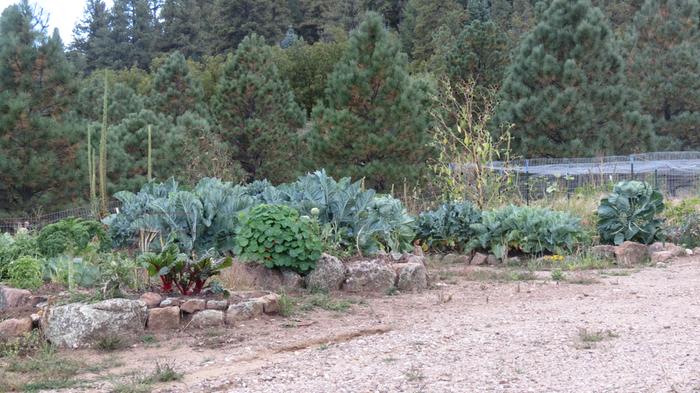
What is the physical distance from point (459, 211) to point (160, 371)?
6052 millimetres

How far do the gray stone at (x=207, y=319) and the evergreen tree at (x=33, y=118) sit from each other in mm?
11929

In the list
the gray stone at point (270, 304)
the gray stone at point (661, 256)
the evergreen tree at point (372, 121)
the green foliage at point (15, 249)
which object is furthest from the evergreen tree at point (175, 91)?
the gray stone at point (270, 304)

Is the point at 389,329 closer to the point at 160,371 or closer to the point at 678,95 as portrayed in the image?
the point at 160,371

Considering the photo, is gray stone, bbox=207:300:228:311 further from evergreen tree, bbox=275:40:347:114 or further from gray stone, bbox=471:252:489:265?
evergreen tree, bbox=275:40:347:114

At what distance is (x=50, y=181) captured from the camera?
56.2 feet

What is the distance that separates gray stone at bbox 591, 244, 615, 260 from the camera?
9805mm

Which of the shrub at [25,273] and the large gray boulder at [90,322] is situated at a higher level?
the shrub at [25,273]

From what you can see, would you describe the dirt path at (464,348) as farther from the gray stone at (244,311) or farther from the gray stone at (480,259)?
the gray stone at (480,259)

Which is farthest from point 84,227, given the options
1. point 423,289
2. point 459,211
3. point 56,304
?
point 459,211

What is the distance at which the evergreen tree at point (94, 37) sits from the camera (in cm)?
4831

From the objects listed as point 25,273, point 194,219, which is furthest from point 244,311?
point 25,273

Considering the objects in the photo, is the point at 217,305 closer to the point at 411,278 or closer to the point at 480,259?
the point at 411,278

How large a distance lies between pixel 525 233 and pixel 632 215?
1514mm

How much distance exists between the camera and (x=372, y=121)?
1812 cm
